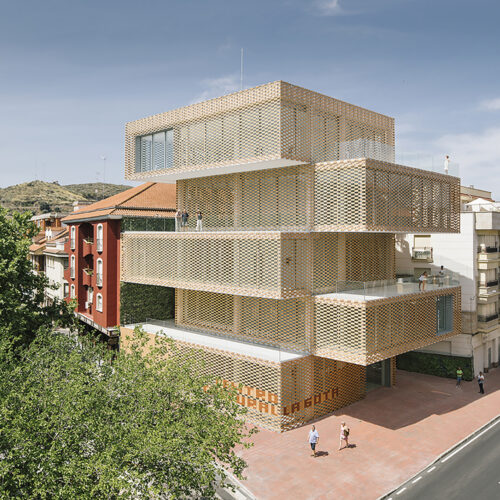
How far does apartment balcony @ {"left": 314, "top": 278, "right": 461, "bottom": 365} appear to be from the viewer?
22.7 meters

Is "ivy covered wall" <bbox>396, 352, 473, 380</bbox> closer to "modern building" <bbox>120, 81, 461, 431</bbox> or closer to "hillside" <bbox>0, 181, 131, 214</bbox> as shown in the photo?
"modern building" <bbox>120, 81, 461, 431</bbox>

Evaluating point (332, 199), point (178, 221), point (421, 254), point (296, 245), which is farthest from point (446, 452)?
point (178, 221)

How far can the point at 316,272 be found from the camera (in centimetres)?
2547

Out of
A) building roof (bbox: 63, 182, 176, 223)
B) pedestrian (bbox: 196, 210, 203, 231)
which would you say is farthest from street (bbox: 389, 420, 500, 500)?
building roof (bbox: 63, 182, 176, 223)

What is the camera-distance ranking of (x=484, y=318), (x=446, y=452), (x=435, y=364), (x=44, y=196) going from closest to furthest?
(x=446, y=452) < (x=484, y=318) < (x=435, y=364) < (x=44, y=196)

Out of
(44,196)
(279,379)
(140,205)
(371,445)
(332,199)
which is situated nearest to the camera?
(371,445)

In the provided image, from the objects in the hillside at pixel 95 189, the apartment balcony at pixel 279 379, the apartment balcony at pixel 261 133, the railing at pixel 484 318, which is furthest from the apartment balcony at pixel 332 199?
the hillside at pixel 95 189

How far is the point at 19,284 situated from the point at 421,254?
2887 cm

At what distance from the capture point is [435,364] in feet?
115

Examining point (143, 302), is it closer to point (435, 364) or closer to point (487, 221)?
point (435, 364)

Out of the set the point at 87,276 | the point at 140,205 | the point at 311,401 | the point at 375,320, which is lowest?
the point at 311,401

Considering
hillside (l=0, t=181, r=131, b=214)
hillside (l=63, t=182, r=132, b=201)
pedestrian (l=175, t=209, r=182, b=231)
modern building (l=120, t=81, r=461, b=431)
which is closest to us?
modern building (l=120, t=81, r=461, b=431)

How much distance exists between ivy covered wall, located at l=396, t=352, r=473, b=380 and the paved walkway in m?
2.76

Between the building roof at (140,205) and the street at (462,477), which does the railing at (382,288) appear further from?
the building roof at (140,205)
